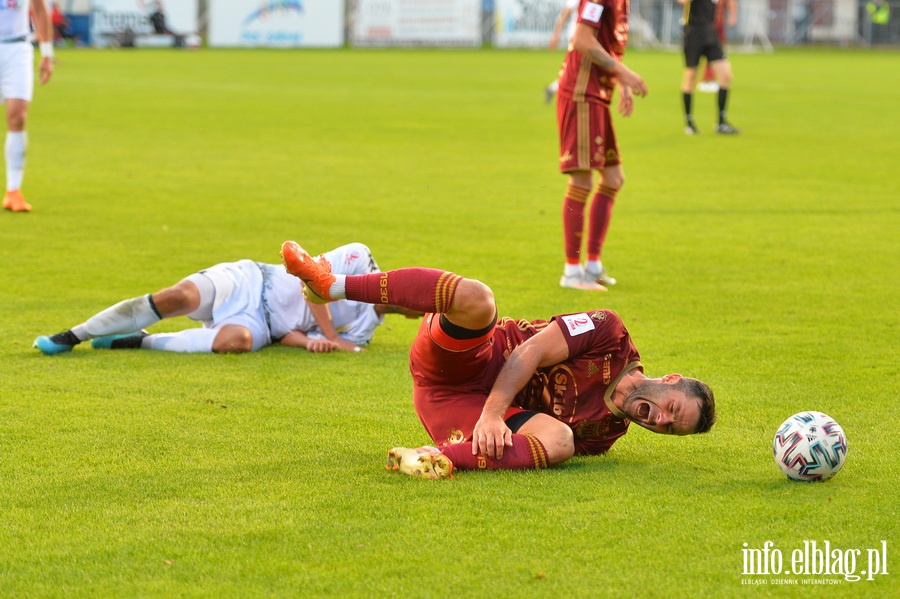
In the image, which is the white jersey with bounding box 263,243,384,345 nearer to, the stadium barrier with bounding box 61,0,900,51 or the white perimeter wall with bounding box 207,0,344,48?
the stadium barrier with bounding box 61,0,900,51

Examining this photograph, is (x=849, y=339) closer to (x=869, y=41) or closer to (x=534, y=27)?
(x=534, y=27)

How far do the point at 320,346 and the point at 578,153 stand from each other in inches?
112

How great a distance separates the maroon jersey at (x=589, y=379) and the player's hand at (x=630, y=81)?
375cm

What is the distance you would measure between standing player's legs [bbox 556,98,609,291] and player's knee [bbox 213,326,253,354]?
2777 mm

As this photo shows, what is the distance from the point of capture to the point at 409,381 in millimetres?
6293

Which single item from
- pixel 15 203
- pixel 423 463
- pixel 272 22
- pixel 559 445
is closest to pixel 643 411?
pixel 559 445

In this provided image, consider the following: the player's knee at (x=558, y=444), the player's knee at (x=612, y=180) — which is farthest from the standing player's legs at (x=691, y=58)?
the player's knee at (x=558, y=444)

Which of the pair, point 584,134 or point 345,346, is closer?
point 345,346

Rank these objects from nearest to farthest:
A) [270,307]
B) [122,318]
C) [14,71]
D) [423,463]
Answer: [423,463] < [122,318] < [270,307] < [14,71]

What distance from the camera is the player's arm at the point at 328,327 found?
688cm

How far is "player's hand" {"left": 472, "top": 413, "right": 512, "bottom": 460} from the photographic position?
184 inches

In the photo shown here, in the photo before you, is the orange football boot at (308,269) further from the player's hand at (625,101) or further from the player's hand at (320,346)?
the player's hand at (625,101)

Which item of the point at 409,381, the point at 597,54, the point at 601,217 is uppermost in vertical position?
the point at 597,54

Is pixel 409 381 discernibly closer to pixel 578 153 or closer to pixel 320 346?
pixel 320 346
